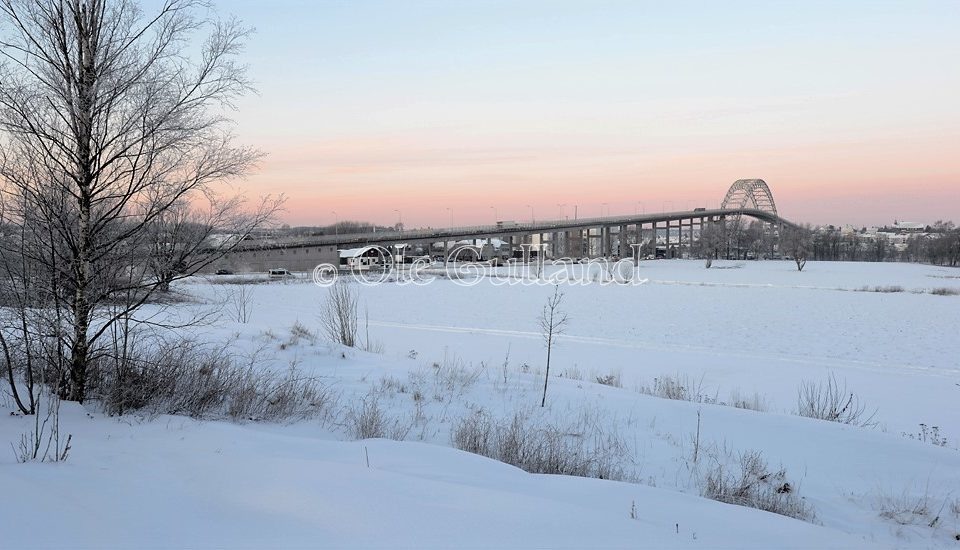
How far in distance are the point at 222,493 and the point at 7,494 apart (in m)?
1.30

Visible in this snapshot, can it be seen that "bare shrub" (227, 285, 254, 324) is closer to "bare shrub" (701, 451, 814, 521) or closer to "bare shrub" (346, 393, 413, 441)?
"bare shrub" (346, 393, 413, 441)

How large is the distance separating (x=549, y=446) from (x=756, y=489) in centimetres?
225

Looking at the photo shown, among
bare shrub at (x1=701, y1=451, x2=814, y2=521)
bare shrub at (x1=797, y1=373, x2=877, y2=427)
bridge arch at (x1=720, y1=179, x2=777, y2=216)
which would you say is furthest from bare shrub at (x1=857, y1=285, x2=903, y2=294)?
bridge arch at (x1=720, y1=179, x2=777, y2=216)

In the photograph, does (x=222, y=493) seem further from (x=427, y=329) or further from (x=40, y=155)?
(x=427, y=329)

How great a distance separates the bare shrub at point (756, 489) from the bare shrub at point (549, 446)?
92cm

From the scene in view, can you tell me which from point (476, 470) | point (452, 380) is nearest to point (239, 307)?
point (452, 380)

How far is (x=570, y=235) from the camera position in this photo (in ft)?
435

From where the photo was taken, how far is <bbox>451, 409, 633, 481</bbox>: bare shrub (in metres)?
6.35

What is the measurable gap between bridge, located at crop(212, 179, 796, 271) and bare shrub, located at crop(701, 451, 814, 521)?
168ft

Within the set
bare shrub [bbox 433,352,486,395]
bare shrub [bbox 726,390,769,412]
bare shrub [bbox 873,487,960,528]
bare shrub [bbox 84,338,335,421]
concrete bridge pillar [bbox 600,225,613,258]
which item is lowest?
bare shrub [bbox 726,390,769,412]

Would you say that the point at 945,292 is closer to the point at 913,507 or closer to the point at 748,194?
the point at 913,507

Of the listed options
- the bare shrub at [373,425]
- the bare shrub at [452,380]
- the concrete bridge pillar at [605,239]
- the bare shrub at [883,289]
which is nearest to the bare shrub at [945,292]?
the bare shrub at [883,289]

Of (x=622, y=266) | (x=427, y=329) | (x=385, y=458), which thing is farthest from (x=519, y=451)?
(x=622, y=266)

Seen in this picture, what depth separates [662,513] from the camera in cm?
456
